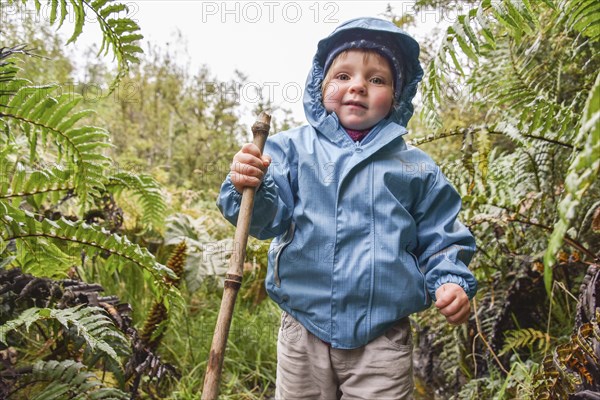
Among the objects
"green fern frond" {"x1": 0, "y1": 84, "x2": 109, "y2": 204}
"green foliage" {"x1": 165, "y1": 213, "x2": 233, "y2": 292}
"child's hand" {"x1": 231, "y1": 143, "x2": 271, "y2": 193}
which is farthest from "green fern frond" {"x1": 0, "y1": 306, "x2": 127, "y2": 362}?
"green foliage" {"x1": 165, "y1": 213, "x2": 233, "y2": 292}

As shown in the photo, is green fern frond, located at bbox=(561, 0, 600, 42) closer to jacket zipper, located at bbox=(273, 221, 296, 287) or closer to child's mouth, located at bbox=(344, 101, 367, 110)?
child's mouth, located at bbox=(344, 101, 367, 110)

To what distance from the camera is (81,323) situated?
5.04 feet

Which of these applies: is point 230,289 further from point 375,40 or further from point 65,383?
point 375,40

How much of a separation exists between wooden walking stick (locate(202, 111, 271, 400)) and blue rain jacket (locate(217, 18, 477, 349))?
30 cm

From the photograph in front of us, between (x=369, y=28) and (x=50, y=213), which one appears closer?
(x=369, y=28)

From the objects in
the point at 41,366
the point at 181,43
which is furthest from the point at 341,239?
the point at 181,43

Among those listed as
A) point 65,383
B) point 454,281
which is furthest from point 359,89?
point 65,383

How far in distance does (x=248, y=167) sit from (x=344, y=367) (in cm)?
72

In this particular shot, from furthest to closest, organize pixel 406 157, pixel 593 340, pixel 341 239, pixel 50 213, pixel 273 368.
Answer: pixel 273 368 < pixel 50 213 < pixel 406 157 < pixel 341 239 < pixel 593 340

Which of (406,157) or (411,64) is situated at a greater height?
(411,64)

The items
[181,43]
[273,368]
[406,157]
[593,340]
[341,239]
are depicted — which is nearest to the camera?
[593,340]

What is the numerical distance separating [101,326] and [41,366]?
255 millimetres

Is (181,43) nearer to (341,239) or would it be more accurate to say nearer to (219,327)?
(341,239)

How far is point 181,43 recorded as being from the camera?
603cm
